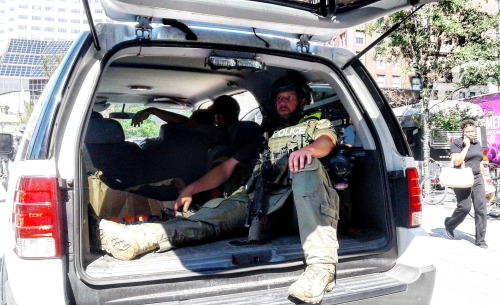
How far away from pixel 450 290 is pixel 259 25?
3.46 meters

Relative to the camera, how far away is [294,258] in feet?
7.83

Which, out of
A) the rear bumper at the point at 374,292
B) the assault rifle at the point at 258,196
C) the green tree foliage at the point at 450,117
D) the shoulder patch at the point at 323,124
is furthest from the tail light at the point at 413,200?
the green tree foliage at the point at 450,117

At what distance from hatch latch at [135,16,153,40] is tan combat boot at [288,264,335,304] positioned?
56.8 inches

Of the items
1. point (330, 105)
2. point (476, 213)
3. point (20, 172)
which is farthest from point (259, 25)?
point (476, 213)

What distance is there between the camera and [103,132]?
3.46 meters

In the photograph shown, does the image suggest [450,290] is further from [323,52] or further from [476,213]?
[323,52]

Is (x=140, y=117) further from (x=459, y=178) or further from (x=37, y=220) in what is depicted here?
(x=459, y=178)

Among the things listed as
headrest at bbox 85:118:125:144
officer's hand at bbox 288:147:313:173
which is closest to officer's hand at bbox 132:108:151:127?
headrest at bbox 85:118:125:144

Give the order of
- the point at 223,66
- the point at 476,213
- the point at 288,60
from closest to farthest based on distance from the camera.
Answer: the point at 223,66 < the point at 288,60 < the point at 476,213

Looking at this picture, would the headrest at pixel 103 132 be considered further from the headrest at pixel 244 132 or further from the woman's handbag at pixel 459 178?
the woman's handbag at pixel 459 178

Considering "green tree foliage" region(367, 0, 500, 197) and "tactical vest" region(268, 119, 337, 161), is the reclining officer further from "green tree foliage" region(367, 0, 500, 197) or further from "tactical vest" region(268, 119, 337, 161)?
"green tree foliage" region(367, 0, 500, 197)

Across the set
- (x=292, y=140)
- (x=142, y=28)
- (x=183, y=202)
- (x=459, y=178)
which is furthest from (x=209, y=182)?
(x=459, y=178)

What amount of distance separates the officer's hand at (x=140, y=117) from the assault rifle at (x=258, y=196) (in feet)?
6.65

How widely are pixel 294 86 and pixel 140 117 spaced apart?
6.77ft
